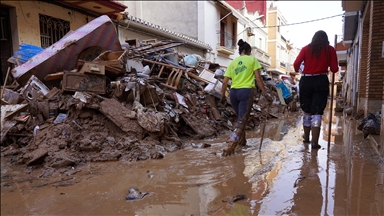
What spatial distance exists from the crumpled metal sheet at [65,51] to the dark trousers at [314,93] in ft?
13.9

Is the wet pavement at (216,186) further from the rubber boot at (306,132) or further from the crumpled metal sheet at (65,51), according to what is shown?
the crumpled metal sheet at (65,51)

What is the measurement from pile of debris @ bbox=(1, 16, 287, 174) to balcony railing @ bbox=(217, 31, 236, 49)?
14678 millimetres

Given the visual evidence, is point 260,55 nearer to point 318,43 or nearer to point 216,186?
point 318,43

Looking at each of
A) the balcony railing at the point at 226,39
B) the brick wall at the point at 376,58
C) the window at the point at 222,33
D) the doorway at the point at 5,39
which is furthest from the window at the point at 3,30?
the window at the point at 222,33

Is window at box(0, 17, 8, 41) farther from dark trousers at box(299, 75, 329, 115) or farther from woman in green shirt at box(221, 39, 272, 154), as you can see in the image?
dark trousers at box(299, 75, 329, 115)

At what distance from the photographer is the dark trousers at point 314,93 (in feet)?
13.6

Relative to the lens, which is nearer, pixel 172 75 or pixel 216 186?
pixel 216 186

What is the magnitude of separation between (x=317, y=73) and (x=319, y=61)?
0.61ft

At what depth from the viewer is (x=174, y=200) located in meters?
2.48

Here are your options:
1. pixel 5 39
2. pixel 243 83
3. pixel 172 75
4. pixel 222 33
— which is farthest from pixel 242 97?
pixel 222 33

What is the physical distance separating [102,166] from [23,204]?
120 cm

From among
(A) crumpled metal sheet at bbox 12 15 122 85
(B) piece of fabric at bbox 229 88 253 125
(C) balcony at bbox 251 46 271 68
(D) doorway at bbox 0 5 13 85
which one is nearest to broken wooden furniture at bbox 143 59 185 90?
(A) crumpled metal sheet at bbox 12 15 122 85

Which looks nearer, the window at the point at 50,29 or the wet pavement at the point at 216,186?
the wet pavement at the point at 216,186

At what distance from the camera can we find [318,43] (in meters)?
4.11
